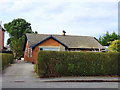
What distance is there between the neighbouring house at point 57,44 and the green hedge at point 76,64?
1243 cm

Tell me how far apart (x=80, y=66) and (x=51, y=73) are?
2556 mm

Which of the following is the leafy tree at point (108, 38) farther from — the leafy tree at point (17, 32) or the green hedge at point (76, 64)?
the green hedge at point (76, 64)

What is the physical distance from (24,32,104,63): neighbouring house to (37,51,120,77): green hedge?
40.8ft

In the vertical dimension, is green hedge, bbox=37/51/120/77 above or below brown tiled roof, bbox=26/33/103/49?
below

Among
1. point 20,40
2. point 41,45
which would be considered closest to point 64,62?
point 41,45

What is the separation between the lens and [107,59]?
16.2m

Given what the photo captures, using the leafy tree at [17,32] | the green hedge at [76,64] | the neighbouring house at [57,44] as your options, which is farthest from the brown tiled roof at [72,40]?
the green hedge at [76,64]

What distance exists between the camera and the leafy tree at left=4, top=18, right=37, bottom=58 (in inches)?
1709

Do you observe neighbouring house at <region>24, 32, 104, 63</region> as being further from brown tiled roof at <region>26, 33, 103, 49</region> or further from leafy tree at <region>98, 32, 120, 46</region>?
leafy tree at <region>98, 32, 120, 46</region>

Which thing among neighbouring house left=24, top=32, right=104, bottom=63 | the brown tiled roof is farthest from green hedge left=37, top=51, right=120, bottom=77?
the brown tiled roof

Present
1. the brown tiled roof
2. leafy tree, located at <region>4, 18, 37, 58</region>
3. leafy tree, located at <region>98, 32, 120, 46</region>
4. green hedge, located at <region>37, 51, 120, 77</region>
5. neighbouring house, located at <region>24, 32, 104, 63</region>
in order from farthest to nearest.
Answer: leafy tree, located at <region>98, 32, 120, 46</region> → leafy tree, located at <region>4, 18, 37, 58</region> → the brown tiled roof → neighbouring house, located at <region>24, 32, 104, 63</region> → green hedge, located at <region>37, 51, 120, 77</region>

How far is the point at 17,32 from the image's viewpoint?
155ft

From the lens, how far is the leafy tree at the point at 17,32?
43.4 meters

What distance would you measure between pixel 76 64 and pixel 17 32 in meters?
34.5
